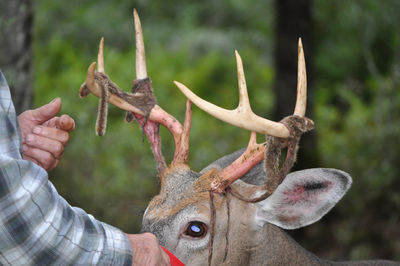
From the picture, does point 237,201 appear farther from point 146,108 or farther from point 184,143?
point 146,108

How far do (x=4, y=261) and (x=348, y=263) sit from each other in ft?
8.88

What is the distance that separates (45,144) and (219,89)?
426 inches

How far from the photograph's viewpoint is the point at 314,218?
3494 mm

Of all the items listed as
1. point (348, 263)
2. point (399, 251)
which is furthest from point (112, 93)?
point (399, 251)

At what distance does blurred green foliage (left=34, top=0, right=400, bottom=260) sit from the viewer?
7.89 m

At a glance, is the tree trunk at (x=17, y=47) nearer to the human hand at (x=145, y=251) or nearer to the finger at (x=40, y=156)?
the finger at (x=40, y=156)

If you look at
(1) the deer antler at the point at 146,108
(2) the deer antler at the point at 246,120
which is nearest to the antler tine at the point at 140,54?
(1) the deer antler at the point at 146,108

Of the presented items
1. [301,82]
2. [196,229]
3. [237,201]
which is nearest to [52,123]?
[196,229]

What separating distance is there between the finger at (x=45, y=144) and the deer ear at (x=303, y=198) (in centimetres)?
144

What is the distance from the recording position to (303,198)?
11.6 feet

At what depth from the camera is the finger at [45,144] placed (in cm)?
292

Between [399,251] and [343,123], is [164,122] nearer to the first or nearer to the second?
[399,251]

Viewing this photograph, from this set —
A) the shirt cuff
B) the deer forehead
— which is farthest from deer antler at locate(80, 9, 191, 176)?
the shirt cuff

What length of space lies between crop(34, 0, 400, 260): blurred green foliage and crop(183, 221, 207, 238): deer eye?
3.97 m
